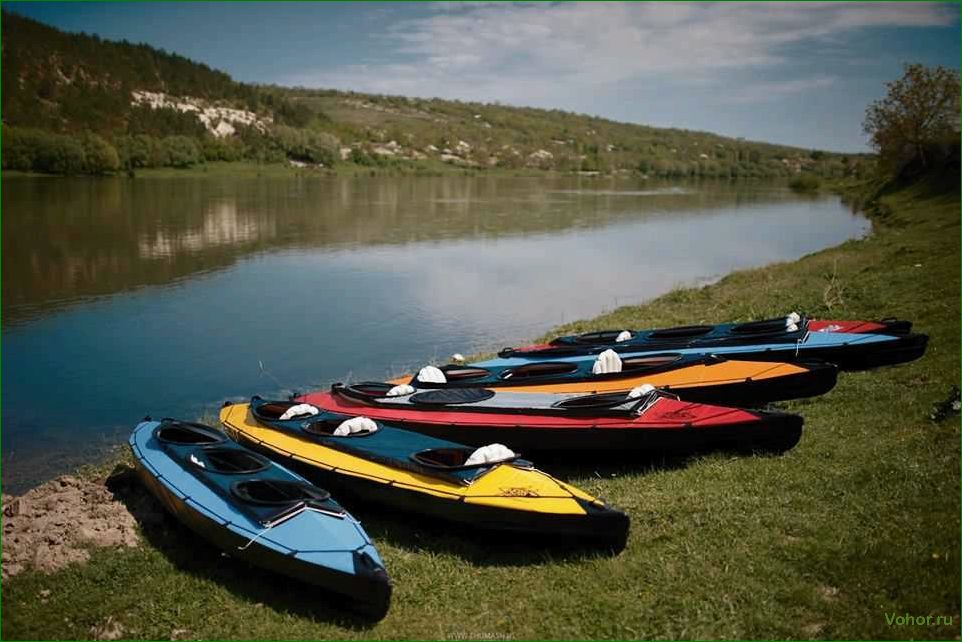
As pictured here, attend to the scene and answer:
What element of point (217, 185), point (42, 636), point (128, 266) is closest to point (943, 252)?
point (42, 636)

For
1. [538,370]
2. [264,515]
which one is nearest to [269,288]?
[538,370]

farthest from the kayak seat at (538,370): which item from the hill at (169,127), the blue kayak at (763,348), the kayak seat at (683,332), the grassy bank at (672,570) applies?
the hill at (169,127)

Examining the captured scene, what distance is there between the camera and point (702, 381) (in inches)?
478

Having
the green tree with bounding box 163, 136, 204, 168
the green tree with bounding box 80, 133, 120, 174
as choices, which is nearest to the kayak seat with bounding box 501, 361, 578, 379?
the green tree with bounding box 80, 133, 120, 174

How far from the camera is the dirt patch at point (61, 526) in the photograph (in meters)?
8.98

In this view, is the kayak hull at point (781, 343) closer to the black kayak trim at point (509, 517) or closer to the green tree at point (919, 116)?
the black kayak trim at point (509, 517)

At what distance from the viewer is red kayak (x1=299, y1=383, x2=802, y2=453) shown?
10203 millimetres

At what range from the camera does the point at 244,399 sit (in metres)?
16.8

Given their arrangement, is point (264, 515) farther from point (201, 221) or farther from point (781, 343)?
point (201, 221)

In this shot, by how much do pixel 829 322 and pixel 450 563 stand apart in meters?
10.7

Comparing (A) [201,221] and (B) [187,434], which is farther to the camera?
(A) [201,221]

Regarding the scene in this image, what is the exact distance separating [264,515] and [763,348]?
986cm

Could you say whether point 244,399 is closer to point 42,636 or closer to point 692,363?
point 42,636

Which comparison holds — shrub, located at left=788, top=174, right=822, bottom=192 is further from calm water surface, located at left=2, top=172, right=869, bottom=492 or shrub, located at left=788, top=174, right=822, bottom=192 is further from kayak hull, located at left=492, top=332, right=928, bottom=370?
→ kayak hull, located at left=492, top=332, right=928, bottom=370
